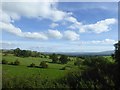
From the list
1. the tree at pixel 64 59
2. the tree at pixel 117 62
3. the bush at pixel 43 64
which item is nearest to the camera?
the tree at pixel 117 62

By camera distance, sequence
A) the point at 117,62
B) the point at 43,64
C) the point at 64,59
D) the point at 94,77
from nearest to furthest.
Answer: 1. the point at 94,77
2. the point at 117,62
3. the point at 43,64
4. the point at 64,59

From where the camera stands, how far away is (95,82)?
9.41m

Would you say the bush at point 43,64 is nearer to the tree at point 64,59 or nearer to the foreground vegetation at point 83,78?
the tree at point 64,59

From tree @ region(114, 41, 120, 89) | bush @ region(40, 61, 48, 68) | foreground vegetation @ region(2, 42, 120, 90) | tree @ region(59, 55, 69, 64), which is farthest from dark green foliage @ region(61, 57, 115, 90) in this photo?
tree @ region(59, 55, 69, 64)

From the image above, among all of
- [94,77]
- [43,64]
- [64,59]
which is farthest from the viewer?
[64,59]

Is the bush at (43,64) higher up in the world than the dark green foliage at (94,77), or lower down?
higher up

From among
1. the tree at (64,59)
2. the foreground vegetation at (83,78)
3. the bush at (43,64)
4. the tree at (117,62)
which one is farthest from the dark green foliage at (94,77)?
the tree at (64,59)

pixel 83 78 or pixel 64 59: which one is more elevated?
pixel 64 59

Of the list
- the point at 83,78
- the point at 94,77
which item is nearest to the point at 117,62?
the point at 94,77

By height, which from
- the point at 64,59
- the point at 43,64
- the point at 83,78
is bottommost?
the point at 83,78

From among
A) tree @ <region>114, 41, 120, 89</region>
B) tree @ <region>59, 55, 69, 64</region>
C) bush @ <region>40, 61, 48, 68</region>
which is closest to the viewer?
tree @ <region>114, 41, 120, 89</region>

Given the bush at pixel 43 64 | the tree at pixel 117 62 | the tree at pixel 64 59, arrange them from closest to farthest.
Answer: the tree at pixel 117 62 → the bush at pixel 43 64 → the tree at pixel 64 59

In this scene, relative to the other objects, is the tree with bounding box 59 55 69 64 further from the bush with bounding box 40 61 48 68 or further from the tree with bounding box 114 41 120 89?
the tree with bounding box 114 41 120 89

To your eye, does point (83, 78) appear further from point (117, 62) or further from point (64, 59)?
point (64, 59)
